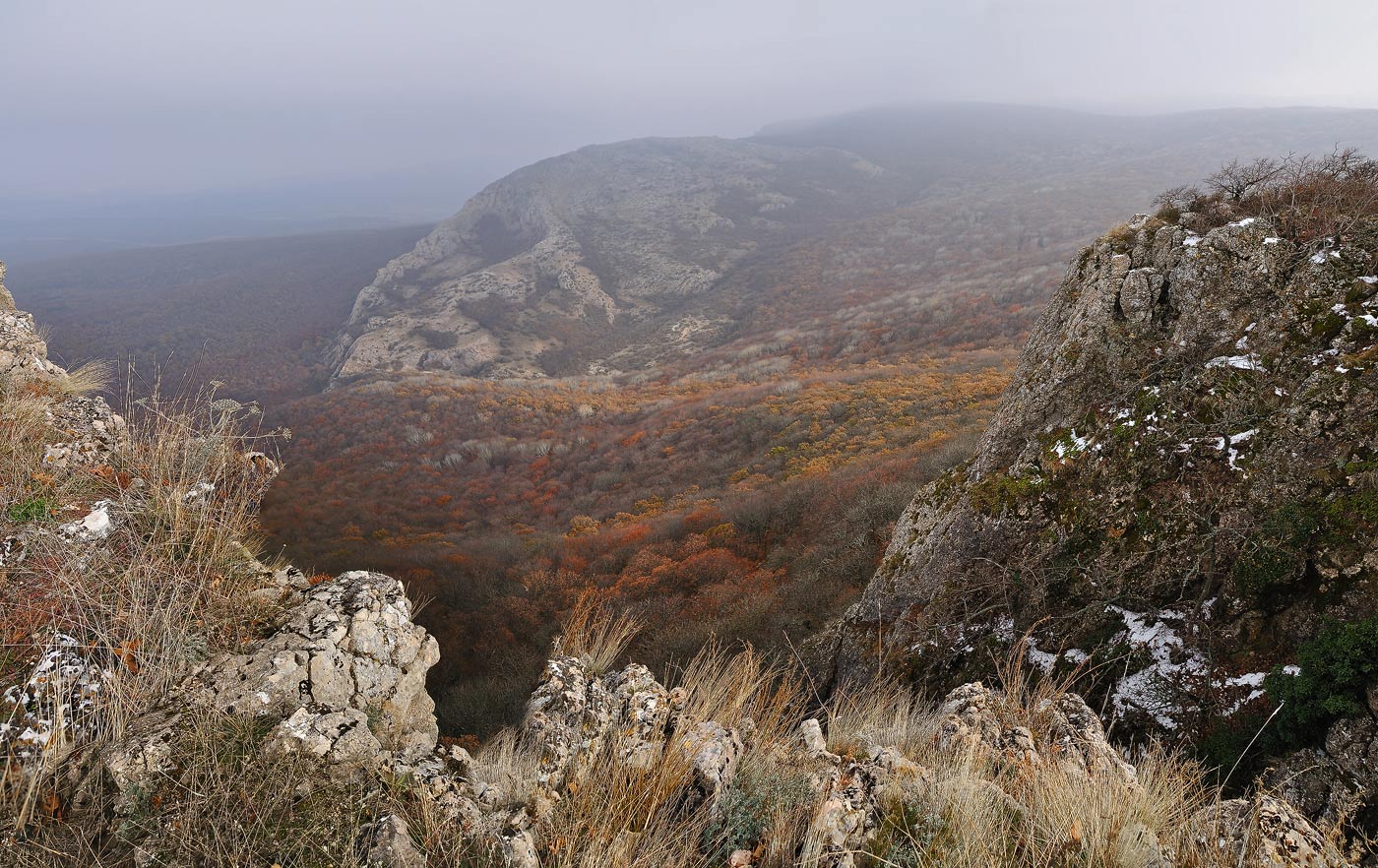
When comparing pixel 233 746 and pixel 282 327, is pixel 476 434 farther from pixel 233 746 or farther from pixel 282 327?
pixel 282 327

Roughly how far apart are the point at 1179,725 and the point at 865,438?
598 inches

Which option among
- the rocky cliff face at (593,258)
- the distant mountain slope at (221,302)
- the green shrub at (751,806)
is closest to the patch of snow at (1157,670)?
the green shrub at (751,806)

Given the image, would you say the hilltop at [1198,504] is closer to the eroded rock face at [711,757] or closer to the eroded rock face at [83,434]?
the eroded rock face at [711,757]

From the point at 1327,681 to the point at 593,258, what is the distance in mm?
83993

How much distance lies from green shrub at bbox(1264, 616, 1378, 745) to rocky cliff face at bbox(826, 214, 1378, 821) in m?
0.07

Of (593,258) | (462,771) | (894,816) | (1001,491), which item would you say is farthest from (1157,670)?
(593,258)

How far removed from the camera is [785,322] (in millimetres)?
53281

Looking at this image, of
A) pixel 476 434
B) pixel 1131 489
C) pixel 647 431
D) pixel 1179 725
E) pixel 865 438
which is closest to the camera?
pixel 1179 725

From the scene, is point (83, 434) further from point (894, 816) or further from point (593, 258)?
point (593, 258)

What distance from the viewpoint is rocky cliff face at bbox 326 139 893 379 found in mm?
58688

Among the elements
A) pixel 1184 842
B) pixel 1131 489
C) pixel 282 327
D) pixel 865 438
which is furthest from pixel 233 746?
pixel 282 327

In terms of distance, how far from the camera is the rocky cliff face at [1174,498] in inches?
162

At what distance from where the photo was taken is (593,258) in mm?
80688

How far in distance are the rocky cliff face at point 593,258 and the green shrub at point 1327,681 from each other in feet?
165
